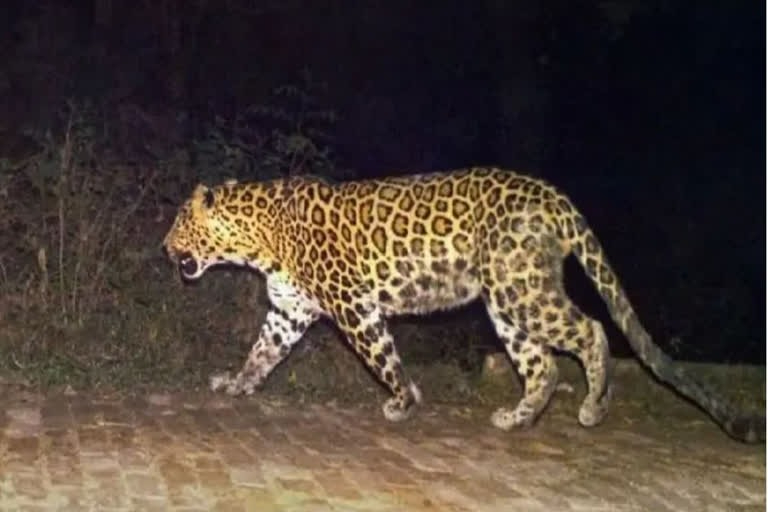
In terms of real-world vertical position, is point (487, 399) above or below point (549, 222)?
below

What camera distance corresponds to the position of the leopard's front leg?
9.67 meters

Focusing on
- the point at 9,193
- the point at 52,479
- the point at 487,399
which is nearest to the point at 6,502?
the point at 52,479

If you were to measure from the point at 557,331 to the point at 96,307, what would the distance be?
3550mm

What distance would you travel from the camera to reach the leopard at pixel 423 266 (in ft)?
28.2

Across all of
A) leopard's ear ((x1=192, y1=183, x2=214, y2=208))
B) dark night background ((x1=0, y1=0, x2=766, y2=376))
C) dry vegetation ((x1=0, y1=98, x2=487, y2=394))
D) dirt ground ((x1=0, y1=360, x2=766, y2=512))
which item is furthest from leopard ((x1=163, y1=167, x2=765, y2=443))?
dark night background ((x1=0, y1=0, x2=766, y2=376))

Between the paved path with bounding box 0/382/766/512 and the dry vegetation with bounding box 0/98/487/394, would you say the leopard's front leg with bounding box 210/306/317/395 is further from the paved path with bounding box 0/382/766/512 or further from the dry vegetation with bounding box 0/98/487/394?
the dry vegetation with bounding box 0/98/487/394

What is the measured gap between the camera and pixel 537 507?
6934mm

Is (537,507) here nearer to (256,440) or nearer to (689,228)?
(256,440)

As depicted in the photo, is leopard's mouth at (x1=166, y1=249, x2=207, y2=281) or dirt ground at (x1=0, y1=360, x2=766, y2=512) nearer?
dirt ground at (x1=0, y1=360, x2=766, y2=512)

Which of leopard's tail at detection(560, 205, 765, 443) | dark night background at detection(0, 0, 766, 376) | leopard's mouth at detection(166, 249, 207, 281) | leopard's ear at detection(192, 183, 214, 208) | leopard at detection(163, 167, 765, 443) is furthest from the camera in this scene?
dark night background at detection(0, 0, 766, 376)

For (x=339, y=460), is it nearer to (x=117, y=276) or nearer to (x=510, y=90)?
(x=117, y=276)

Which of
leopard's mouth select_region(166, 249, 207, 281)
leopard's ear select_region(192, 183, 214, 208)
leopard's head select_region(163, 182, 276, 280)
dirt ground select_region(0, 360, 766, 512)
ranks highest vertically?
leopard's ear select_region(192, 183, 214, 208)

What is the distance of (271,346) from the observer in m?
9.75

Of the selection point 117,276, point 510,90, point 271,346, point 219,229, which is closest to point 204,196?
point 219,229
